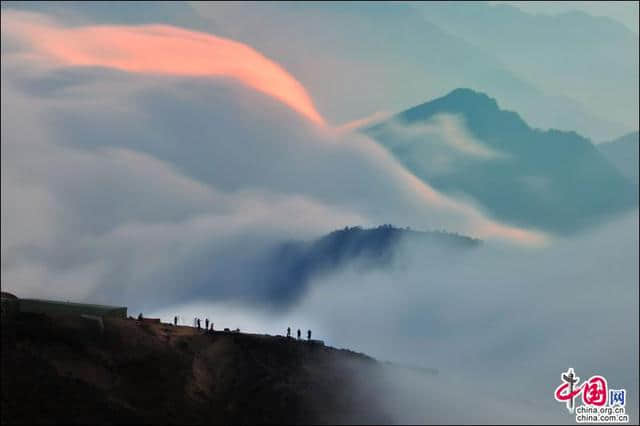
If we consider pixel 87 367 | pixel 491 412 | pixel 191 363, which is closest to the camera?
pixel 87 367

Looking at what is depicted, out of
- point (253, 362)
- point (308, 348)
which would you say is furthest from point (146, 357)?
point (308, 348)

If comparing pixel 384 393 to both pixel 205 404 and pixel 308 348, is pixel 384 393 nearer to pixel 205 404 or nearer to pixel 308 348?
pixel 308 348

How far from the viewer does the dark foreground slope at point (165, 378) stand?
104 metres

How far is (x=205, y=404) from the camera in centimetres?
11288

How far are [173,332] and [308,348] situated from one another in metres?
20.0

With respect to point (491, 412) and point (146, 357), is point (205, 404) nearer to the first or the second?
point (146, 357)

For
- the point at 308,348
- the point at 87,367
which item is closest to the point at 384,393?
the point at 308,348

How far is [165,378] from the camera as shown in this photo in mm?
113750

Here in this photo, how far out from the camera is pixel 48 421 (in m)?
100

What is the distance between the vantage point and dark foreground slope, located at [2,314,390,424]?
104 metres

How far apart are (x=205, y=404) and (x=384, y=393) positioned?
25.6 meters

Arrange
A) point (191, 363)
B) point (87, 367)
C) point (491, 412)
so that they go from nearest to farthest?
point (87, 367) → point (191, 363) → point (491, 412)

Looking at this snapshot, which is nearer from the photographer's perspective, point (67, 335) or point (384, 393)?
point (67, 335)

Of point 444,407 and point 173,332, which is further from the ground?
point 173,332
